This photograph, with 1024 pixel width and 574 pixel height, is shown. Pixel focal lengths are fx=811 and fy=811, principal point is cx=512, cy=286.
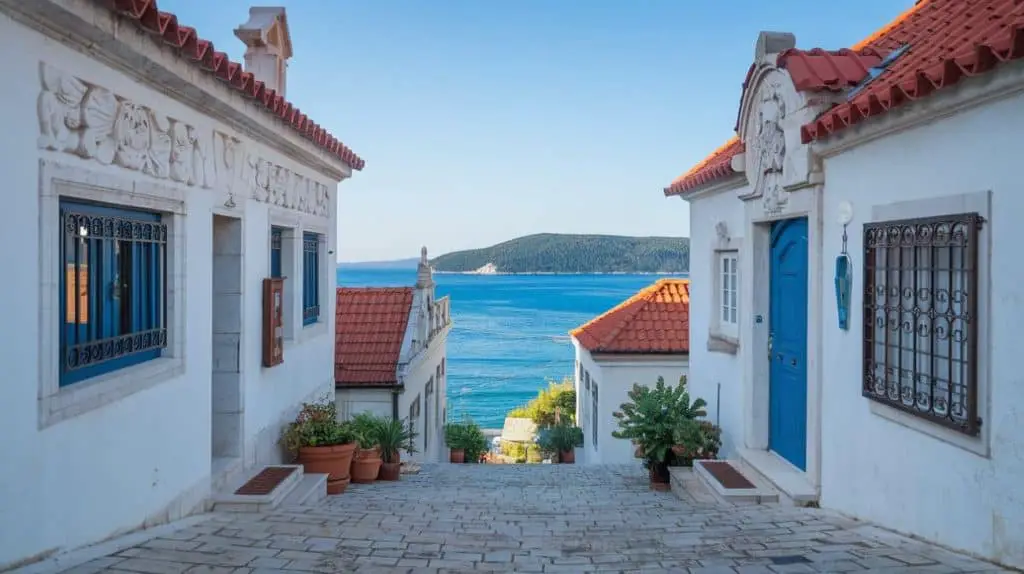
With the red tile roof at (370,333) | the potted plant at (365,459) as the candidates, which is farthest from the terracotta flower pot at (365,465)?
the red tile roof at (370,333)

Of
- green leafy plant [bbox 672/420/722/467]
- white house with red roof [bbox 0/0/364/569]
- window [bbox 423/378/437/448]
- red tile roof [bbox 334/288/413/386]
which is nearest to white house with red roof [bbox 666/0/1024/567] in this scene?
green leafy plant [bbox 672/420/722/467]

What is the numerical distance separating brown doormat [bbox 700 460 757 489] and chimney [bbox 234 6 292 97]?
715cm

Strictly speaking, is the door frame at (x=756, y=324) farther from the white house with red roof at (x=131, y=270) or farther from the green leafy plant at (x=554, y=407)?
the green leafy plant at (x=554, y=407)

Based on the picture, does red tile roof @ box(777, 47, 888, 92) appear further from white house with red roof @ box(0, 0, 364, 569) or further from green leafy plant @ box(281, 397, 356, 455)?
green leafy plant @ box(281, 397, 356, 455)

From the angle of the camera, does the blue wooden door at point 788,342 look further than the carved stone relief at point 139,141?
Yes

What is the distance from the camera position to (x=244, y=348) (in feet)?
26.3

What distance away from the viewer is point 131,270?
5.98m

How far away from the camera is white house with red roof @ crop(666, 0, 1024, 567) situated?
4559mm

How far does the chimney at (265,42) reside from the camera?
33.7 ft

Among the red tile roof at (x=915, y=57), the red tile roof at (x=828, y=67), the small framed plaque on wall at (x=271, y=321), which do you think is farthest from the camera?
the small framed plaque on wall at (x=271, y=321)

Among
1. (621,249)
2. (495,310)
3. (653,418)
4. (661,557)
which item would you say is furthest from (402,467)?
(621,249)

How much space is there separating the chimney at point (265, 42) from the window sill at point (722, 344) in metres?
6.62

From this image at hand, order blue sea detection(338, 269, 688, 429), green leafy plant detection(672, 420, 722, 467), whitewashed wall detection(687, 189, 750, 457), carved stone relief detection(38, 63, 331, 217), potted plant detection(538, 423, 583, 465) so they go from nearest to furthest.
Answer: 1. carved stone relief detection(38, 63, 331, 217)
2. green leafy plant detection(672, 420, 722, 467)
3. whitewashed wall detection(687, 189, 750, 457)
4. potted plant detection(538, 423, 583, 465)
5. blue sea detection(338, 269, 688, 429)

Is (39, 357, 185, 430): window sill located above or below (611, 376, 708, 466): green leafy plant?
above
